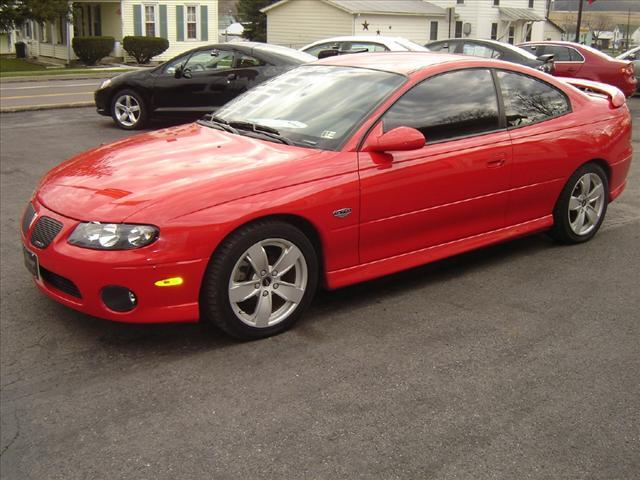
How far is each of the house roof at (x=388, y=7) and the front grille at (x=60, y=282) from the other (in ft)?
137

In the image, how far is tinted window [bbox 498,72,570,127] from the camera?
5.46m

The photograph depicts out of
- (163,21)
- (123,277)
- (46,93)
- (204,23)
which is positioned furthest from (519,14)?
(123,277)

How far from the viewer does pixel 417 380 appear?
3.82 meters

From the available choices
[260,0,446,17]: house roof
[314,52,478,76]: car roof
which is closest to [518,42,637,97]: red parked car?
[314,52,478,76]: car roof

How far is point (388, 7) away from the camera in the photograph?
46.4 meters

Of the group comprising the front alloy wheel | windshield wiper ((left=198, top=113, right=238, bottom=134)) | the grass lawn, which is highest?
windshield wiper ((left=198, top=113, right=238, bottom=134))

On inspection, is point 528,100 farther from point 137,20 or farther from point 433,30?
point 433,30

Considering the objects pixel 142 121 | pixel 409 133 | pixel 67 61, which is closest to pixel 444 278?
pixel 409 133

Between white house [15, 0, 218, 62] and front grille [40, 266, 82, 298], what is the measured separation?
3510 centimetres

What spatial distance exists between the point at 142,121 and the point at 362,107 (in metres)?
8.09

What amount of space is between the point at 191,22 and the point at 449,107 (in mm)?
37307

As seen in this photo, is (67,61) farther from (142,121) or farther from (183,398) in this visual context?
(183,398)

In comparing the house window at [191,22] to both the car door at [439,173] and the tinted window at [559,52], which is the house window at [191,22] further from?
the car door at [439,173]

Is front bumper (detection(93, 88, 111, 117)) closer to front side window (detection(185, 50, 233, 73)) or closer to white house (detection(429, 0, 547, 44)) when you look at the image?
front side window (detection(185, 50, 233, 73))
